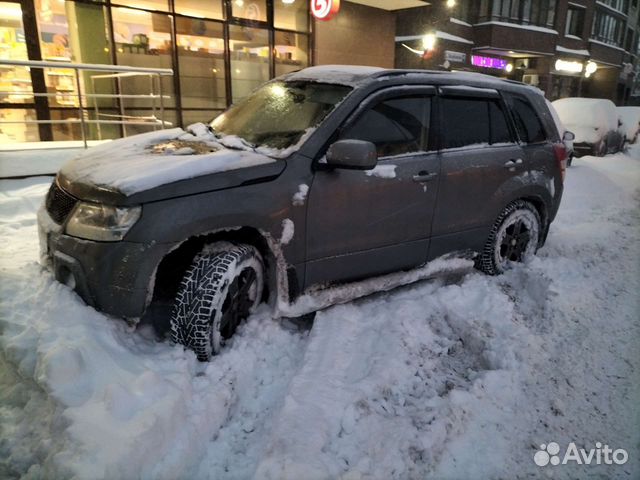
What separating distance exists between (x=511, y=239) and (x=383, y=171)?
6.16 ft

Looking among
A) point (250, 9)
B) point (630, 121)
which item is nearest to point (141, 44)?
point (250, 9)

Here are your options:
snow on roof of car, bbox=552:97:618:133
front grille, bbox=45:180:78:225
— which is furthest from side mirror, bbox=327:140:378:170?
snow on roof of car, bbox=552:97:618:133

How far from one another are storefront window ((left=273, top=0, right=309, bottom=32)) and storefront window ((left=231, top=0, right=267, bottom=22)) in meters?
0.37

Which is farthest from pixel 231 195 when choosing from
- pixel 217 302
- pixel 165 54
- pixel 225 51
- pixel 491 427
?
pixel 225 51

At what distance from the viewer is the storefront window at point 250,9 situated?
41.3 ft

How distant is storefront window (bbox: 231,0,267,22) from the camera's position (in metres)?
12.6

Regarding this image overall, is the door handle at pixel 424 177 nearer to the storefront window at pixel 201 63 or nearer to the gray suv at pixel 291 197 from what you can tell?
the gray suv at pixel 291 197

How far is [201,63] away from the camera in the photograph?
40.1ft

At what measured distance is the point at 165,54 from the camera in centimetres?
1157

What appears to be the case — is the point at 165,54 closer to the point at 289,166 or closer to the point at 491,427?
the point at 289,166

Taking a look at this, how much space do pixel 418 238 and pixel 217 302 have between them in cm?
174

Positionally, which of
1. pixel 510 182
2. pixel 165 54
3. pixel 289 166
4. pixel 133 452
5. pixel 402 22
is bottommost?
pixel 133 452

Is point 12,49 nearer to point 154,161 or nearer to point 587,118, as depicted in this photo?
point 154,161

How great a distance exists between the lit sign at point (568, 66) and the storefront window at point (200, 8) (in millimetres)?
24563
